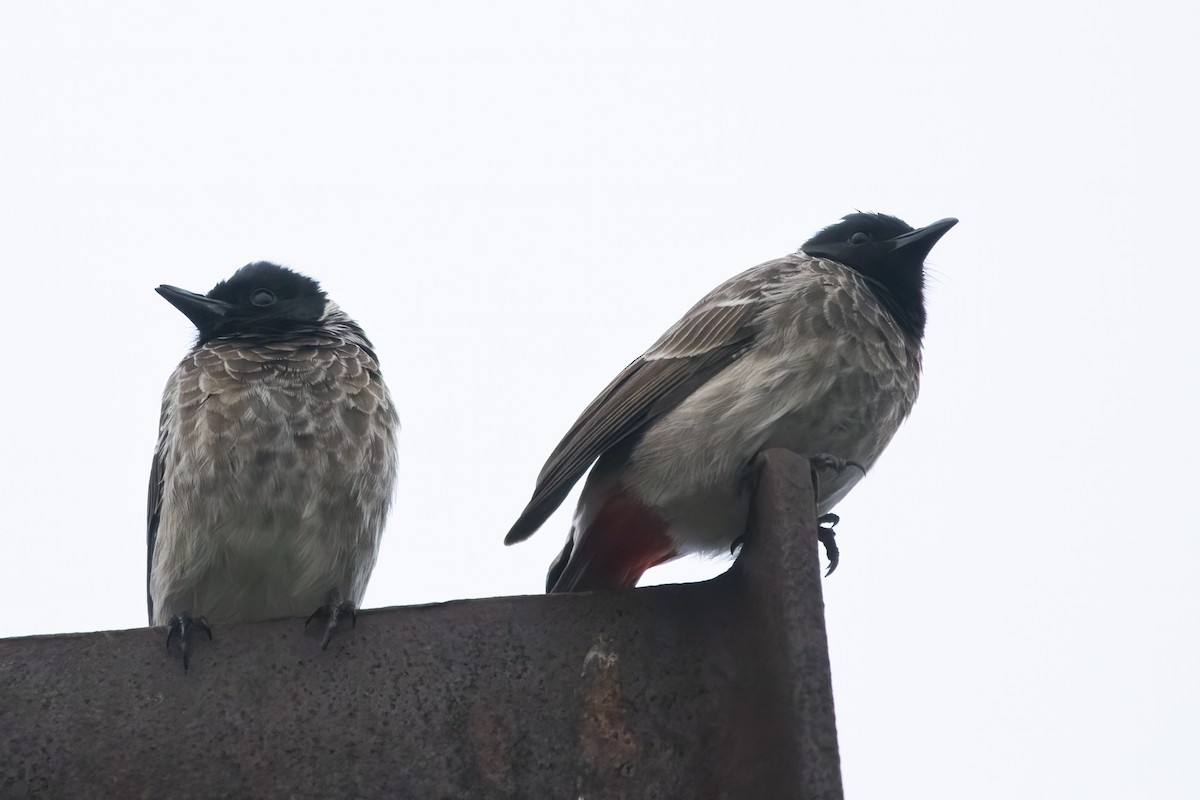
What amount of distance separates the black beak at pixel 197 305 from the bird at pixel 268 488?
0.45 m

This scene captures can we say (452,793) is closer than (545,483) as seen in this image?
Yes

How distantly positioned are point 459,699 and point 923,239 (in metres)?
2.93

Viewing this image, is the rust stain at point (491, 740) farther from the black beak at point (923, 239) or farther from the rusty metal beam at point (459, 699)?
the black beak at point (923, 239)

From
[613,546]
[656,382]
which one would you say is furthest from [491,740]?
[656,382]

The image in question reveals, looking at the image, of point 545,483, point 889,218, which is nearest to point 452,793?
point 545,483

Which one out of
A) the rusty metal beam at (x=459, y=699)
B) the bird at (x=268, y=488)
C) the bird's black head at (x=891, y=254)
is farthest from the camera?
the bird's black head at (x=891, y=254)

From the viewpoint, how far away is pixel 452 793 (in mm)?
2588

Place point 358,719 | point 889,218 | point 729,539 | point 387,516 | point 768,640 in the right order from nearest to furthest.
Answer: point 768,640
point 358,719
point 729,539
point 387,516
point 889,218

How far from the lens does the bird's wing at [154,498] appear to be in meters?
4.66

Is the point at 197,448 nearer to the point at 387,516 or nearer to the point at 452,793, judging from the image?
the point at 387,516

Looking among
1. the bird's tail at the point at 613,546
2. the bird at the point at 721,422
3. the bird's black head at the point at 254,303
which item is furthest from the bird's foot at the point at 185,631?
the bird's black head at the point at 254,303

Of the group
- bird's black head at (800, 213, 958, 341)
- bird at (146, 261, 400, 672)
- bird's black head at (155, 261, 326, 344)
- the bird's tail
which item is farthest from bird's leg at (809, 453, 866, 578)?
bird's black head at (155, 261, 326, 344)

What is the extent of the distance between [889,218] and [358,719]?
10.5 feet

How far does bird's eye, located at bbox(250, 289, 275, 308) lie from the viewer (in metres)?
5.18
